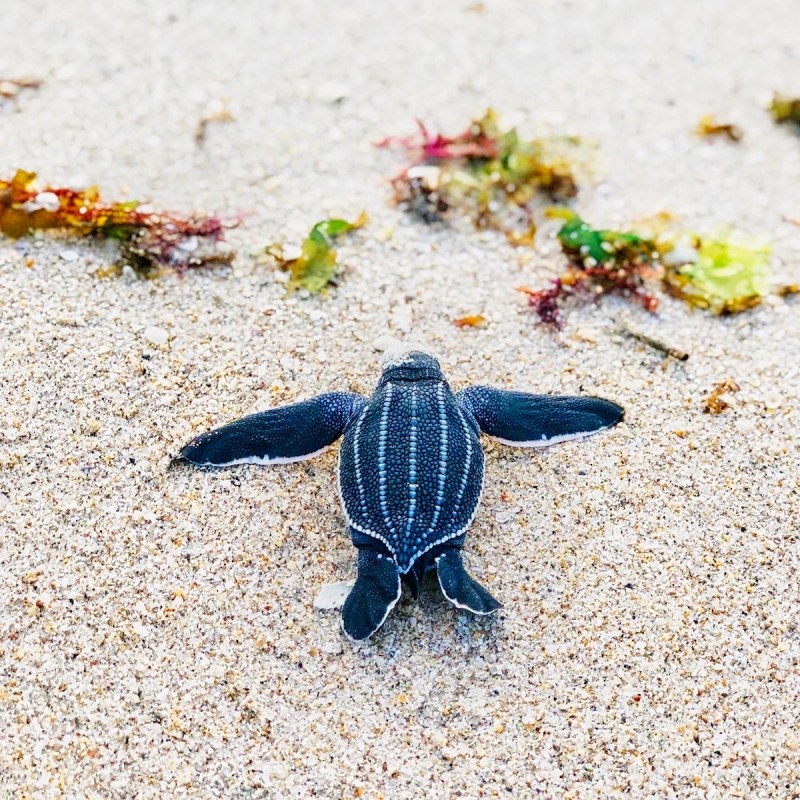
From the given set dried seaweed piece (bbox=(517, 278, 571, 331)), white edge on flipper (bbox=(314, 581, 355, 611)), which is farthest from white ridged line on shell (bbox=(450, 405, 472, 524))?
dried seaweed piece (bbox=(517, 278, 571, 331))

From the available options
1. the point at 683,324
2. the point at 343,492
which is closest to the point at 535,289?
the point at 683,324

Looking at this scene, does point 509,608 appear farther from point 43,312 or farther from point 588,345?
point 43,312

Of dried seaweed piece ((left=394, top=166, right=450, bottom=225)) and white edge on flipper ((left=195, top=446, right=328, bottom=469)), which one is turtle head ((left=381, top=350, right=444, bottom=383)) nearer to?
white edge on flipper ((left=195, top=446, right=328, bottom=469))

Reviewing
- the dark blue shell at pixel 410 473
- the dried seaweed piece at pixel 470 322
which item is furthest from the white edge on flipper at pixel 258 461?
the dried seaweed piece at pixel 470 322

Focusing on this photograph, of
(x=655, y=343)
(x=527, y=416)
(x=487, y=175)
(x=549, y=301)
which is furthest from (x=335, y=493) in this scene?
(x=487, y=175)

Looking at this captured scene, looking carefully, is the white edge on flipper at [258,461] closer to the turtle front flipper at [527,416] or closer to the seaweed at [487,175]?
the turtle front flipper at [527,416]
